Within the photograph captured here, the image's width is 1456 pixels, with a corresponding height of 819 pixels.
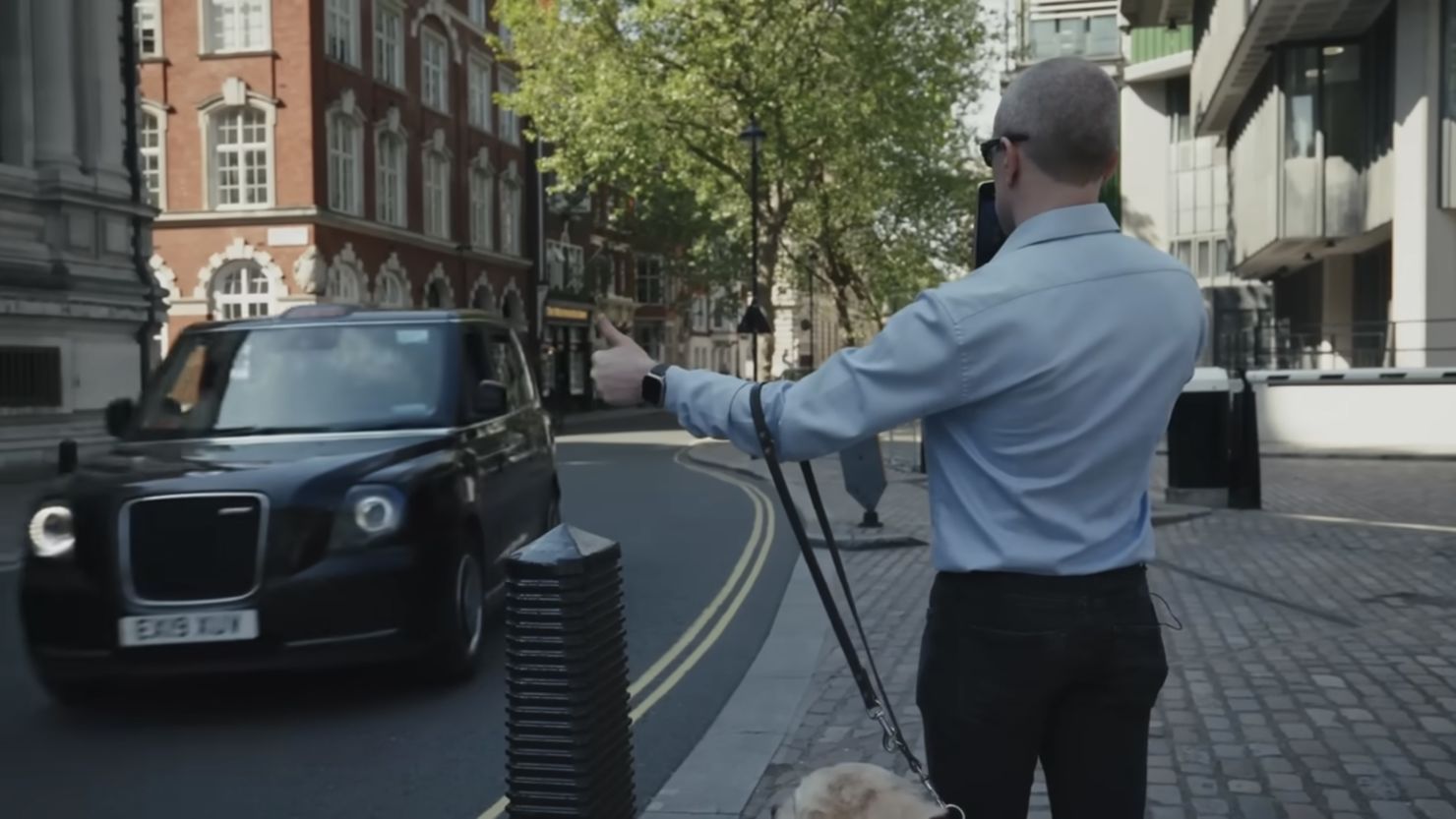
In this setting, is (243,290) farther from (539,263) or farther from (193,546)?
(193,546)

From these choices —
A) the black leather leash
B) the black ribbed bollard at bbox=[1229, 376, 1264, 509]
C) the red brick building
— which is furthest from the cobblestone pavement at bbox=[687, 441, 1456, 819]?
the red brick building

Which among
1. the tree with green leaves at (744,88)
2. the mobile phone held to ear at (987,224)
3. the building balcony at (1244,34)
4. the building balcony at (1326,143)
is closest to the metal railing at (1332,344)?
the building balcony at (1326,143)

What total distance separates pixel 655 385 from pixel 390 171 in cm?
3781

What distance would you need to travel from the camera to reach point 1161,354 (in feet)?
7.10

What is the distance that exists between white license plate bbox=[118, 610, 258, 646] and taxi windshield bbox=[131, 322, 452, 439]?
1161 mm

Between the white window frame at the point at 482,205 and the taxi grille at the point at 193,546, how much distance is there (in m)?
39.7

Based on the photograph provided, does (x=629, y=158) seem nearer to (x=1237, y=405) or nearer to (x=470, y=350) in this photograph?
(x=1237, y=405)

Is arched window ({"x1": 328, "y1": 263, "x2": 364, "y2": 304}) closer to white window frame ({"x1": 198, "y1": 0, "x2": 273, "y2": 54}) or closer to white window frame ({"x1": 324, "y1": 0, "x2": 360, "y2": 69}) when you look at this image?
white window frame ({"x1": 324, "y1": 0, "x2": 360, "y2": 69})

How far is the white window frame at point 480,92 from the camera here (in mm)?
44344

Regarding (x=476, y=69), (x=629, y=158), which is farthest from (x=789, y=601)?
(x=476, y=69)

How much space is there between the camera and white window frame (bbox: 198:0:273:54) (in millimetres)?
32906

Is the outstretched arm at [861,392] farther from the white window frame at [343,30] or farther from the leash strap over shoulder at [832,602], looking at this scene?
the white window frame at [343,30]

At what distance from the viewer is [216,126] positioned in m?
33.6

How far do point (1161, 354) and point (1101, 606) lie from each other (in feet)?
1.35
